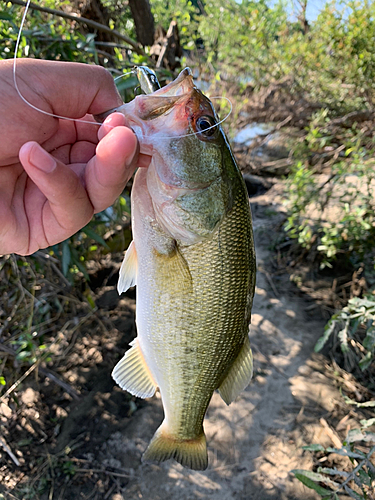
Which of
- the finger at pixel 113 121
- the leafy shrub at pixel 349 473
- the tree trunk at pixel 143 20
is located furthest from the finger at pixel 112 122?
the tree trunk at pixel 143 20

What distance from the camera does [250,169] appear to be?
21.3ft

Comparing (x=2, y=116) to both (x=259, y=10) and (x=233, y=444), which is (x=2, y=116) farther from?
(x=259, y=10)

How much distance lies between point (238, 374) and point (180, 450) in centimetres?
47

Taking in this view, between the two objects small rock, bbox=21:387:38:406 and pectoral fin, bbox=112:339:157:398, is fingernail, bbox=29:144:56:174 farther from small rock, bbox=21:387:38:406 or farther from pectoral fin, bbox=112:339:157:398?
small rock, bbox=21:387:38:406

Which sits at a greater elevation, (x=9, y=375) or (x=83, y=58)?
(x=83, y=58)

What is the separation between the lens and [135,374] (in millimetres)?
1494

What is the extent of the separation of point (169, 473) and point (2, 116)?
279 cm

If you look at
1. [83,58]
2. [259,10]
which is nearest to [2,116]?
[83,58]

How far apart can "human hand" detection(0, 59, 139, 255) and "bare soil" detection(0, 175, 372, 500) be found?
2058mm

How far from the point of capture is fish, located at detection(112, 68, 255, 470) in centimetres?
106

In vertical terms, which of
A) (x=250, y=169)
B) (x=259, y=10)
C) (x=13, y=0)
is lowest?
(x=250, y=169)

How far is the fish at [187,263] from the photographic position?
1.06 meters

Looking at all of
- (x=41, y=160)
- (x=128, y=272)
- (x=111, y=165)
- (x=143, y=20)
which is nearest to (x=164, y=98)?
(x=111, y=165)

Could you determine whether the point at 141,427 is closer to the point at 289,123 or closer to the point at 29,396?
the point at 29,396
